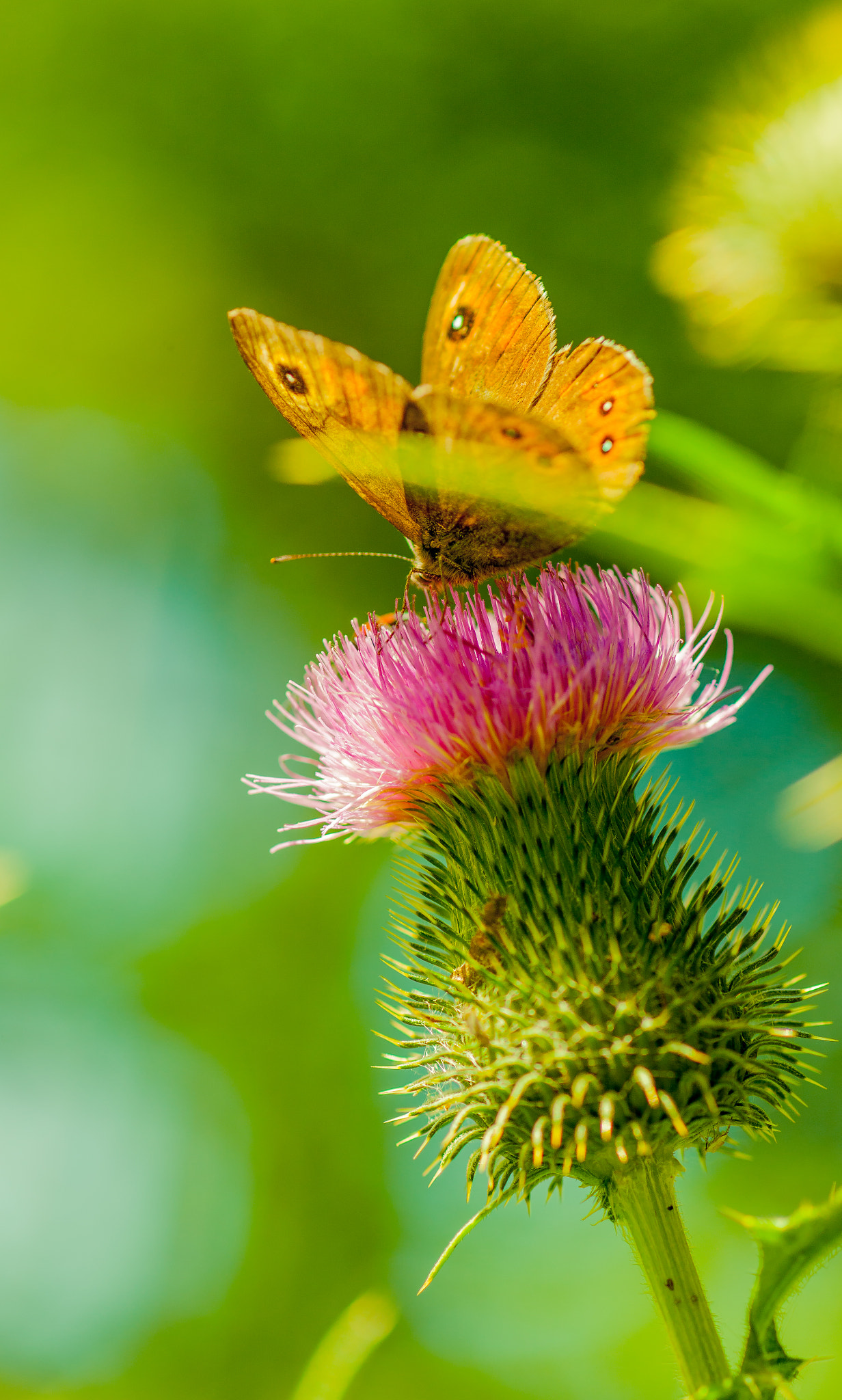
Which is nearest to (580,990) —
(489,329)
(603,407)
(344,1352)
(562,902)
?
(562,902)

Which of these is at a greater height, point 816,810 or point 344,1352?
point 816,810

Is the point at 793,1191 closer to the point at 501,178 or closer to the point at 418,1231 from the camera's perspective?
the point at 418,1231

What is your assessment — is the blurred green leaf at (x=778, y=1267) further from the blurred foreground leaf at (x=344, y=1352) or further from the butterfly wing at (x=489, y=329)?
the butterfly wing at (x=489, y=329)

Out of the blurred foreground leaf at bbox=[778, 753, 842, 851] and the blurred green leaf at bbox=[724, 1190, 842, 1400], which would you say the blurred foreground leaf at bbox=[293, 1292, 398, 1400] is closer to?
the blurred green leaf at bbox=[724, 1190, 842, 1400]

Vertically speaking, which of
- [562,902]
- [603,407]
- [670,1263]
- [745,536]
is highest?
[603,407]

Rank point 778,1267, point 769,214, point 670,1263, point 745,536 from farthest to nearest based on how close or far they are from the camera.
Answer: point 769,214 → point 745,536 → point 670,1263 → point 778,1267

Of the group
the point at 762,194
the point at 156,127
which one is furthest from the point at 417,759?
the point at 156,127

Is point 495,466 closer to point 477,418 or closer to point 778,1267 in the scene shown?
point 477,418
